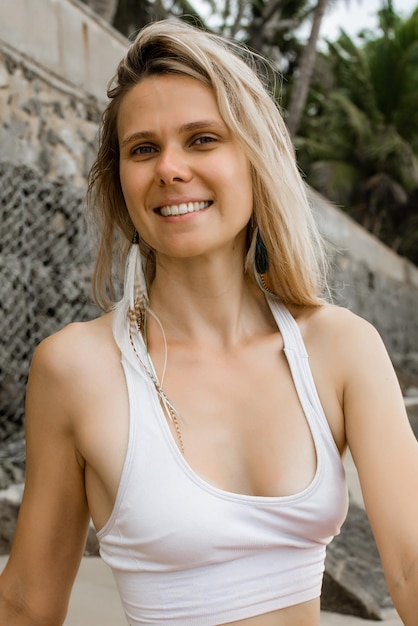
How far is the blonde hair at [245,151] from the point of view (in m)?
1.45

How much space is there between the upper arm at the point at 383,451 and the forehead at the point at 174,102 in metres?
0.51

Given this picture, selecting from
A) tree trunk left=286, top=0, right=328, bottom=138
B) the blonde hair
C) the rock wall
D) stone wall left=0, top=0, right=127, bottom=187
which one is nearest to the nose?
the blonde hair

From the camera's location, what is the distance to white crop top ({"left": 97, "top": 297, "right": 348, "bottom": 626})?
1312 mm

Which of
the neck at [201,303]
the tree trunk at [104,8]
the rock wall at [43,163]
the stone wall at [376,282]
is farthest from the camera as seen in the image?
the stone wall at [376,282]

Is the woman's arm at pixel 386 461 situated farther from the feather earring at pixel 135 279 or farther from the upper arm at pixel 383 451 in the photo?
the feather earring at pixel 135 279

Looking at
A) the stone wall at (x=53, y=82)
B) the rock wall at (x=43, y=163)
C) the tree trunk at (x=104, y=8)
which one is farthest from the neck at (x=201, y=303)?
the tree trunk at (x=104, y=8)

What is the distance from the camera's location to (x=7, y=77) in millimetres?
3385

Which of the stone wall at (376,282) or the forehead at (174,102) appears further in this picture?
the stone wall at (376,282)

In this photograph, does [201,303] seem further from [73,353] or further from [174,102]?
[174,102]

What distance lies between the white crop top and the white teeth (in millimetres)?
329

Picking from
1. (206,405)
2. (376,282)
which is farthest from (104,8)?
(206,405)

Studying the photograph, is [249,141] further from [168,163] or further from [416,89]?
[416,89]

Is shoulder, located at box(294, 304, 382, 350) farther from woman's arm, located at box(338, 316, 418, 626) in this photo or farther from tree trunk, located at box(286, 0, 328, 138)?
tree trunk, located at box(286, 0, 328, 138)

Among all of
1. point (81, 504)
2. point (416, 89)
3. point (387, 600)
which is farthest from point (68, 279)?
point (416, 89)
